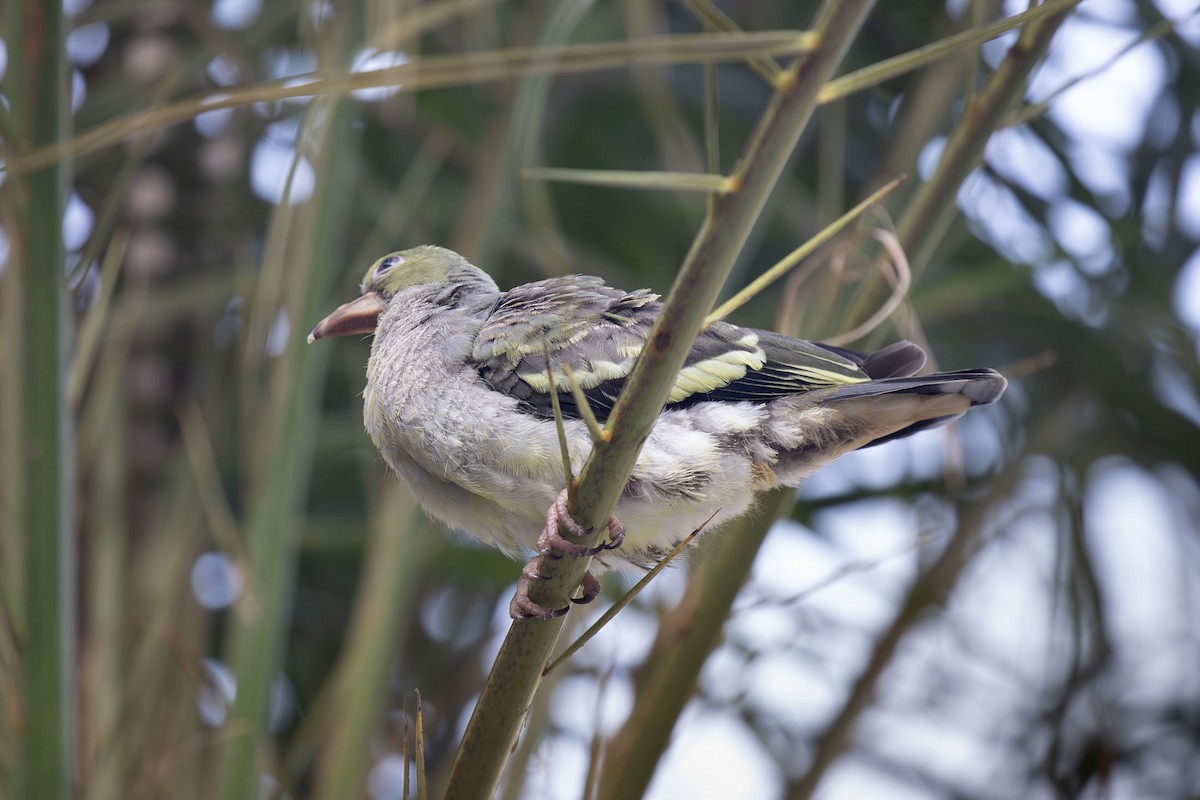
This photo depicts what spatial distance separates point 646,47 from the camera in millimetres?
823

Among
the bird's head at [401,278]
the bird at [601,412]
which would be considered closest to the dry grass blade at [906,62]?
the bird at [601,412]

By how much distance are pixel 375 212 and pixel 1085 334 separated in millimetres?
2075

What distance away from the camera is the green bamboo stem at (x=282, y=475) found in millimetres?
1999

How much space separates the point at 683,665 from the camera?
1.70 meters

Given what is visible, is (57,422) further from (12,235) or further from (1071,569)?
(1071,569)

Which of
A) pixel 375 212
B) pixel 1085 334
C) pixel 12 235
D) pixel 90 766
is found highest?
pixel 1085 334

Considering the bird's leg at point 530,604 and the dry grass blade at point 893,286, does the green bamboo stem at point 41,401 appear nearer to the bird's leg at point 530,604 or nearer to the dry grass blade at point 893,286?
the bird's leg at point 530,604

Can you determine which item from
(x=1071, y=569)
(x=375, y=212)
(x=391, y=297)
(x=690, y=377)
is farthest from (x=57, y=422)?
(x=1071, y=569)

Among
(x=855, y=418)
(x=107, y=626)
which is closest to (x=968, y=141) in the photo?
(x=855, y=418)

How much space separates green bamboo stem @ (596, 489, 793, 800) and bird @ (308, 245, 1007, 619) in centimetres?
7

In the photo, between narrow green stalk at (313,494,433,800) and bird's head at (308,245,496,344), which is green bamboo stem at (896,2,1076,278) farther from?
narrow green stalk at (313,494,433,800)

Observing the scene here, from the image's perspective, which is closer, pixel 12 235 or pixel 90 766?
pixel 12 235

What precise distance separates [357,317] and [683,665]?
0.73 metres

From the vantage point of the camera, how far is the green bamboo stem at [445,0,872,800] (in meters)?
0.86
